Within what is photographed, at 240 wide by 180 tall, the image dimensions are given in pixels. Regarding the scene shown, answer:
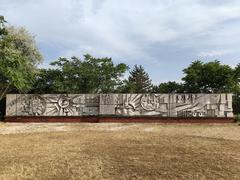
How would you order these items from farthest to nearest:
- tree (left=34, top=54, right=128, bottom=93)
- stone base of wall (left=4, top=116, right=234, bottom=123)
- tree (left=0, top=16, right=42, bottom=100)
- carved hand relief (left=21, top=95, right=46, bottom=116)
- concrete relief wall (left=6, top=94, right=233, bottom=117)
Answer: tree (left=34, top=54, right=128, bottom=93) < carved hand relief (left=21, top=95, right=46, bottom=116) < concrete relief wall (left=6, top=94, right=233, bottom=117) < stone base of wall (left=4, top=116, right=234, bottom=123) < tree (left=0, top=16, right=42, bottom=100)

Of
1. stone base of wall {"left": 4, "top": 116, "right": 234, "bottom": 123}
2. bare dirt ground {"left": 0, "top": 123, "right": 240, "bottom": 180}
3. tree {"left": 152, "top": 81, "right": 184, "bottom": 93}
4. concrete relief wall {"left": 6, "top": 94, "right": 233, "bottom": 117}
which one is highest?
tree {"left": 152, "top": 81, "right": 184, "bottom": 93}

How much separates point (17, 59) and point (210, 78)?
23132 mm

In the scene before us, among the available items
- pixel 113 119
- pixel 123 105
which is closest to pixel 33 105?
pixel 113 119

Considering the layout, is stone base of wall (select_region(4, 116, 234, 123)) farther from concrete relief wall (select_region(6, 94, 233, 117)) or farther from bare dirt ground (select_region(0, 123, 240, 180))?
bare dirt ground (select_region(0, 123, 240, 180))

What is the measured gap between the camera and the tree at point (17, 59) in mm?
22516

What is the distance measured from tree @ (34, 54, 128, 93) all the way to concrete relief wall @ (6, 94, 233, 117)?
5543 millimetres

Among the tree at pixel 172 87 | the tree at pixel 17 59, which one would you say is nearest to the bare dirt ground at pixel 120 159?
the tree at pixel 17 59

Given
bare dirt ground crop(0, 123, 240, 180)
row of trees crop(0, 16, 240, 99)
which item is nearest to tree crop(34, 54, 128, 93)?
row of trees crop(0, 16, 240, 99)

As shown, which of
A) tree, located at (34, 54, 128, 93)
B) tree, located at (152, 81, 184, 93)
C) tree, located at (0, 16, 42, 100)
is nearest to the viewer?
tree, located at (0, 16, 42, 100)

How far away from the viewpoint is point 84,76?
115 ft

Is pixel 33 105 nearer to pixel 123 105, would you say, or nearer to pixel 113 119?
pixel 113 119

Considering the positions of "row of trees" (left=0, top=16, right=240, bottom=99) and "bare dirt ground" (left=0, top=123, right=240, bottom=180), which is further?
"row of trees" (left=0, top=16, right=240, bottom=99)

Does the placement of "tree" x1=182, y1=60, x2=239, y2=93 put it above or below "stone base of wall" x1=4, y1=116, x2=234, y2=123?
above

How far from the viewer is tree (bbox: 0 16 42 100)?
22516 millimetres
